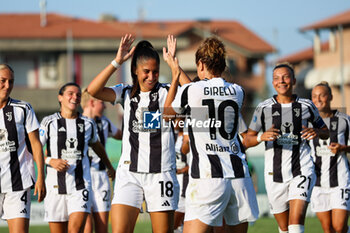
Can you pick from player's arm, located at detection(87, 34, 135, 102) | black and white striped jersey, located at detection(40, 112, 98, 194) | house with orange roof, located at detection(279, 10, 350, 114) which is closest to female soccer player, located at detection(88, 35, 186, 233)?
player's arm, located at detection(87, 34, 135, 102)

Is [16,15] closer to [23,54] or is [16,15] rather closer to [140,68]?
[23,54]

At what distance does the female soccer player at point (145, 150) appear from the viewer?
288 inches

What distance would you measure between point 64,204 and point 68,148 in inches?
29.8

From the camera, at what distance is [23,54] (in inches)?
1645

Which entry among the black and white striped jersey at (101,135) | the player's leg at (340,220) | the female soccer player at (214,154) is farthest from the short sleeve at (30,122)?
the player's leg at (340,220)

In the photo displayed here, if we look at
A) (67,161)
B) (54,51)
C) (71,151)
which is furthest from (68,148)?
(54,51)

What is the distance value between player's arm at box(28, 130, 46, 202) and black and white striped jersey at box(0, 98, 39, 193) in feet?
0.31

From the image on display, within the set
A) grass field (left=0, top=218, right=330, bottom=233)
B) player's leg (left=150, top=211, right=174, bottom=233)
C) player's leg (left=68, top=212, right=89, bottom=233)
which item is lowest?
grass field (left=0, top=218, right=330, bottom=233)

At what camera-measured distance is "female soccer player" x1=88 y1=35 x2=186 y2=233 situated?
730 centimetres

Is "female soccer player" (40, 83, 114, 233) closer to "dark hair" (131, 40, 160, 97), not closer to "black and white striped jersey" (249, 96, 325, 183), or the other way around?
"dark hair" (131, 40, 160, 97)

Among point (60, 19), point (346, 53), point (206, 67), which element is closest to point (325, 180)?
point (206, 67)

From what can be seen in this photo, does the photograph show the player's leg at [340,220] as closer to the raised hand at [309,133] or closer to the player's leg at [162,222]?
the raised hand at [309,133]

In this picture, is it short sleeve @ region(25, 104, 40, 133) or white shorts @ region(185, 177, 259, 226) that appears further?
short sleeve @ region(25, 104, 40, 133)

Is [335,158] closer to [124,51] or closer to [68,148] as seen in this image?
[68,148]
